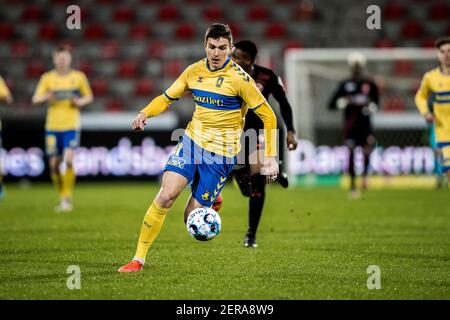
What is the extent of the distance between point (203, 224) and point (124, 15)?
17.5 meters

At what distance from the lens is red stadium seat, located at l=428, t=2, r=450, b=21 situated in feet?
74.8

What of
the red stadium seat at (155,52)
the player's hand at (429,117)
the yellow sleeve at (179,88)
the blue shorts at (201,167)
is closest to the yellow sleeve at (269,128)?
the blue shorts at (201,167)

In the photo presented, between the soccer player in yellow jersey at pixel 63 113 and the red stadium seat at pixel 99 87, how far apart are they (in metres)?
6.79

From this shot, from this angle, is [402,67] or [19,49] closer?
[402,67]

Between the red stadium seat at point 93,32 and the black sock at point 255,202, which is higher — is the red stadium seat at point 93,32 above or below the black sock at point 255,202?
above

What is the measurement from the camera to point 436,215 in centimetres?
1230

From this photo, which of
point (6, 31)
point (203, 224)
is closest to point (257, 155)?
point (203, 224)

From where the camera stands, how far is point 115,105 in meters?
20.8

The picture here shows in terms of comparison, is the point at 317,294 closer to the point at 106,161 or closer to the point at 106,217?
the point at 106,217

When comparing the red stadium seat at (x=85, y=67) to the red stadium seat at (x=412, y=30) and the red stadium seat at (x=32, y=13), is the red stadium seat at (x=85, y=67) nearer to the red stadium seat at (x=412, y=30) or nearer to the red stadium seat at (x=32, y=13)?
the red stadium seat at (x=32, y=13)

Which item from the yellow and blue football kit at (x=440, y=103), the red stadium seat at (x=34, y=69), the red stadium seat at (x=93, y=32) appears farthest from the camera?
the red stadium seat at (x=93, y=32)

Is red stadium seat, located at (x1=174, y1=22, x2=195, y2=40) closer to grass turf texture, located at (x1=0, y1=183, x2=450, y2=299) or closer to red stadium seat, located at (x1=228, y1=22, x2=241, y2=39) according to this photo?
red stadium seat, located at (x1=228, y1=22, x2=241, y2=39)

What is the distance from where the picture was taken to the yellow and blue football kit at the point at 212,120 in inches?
278

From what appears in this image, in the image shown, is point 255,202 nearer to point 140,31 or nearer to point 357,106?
point 357,106
